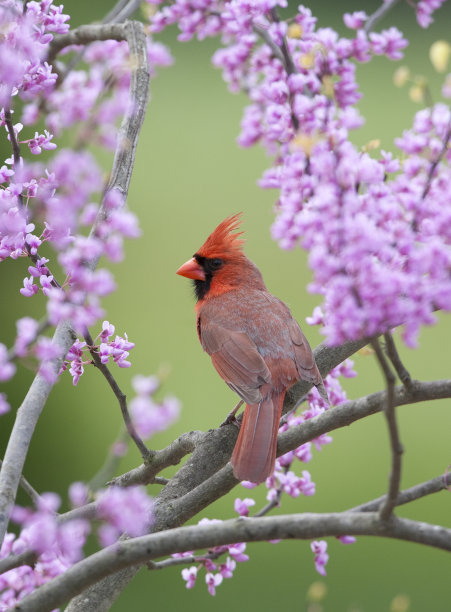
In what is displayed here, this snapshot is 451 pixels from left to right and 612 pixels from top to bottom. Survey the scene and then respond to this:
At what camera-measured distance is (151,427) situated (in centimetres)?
103

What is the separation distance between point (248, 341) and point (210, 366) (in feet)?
11.1

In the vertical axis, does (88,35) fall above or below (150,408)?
above

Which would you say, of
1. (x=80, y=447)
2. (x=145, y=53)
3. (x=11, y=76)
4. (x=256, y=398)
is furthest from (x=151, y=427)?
(x=80, y=447)

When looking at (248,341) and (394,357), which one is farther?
(248,341)

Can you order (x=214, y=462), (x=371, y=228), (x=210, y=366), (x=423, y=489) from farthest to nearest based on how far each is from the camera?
(x=210, y=366) → (x=214, y=462) → (x=423, y=489) → (x=371, y=228)

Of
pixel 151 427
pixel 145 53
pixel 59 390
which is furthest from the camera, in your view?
pixel 59 390

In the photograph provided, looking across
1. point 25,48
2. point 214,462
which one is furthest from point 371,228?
point 214,462

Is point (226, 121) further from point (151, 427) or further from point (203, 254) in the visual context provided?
point (151, 427)

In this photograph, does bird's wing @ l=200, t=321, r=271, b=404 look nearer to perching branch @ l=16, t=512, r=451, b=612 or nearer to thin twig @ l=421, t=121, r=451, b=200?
perching branch @ l=16, t=512, r=451, b=612

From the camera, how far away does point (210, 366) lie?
17.5ft

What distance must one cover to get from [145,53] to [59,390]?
12.1ft

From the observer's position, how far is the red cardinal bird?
1.53 meters

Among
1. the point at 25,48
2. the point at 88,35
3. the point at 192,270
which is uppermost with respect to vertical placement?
the point at 88,35

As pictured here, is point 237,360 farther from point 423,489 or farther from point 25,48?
point 25,48
